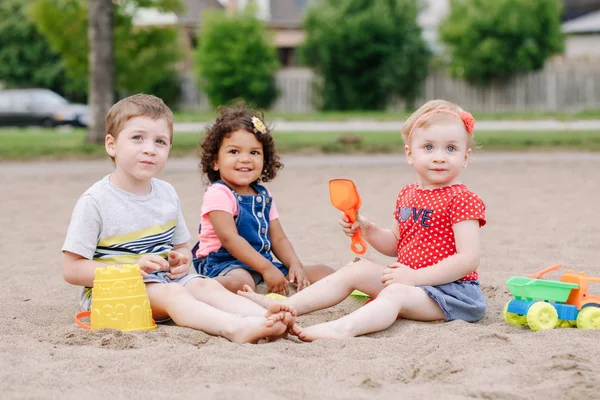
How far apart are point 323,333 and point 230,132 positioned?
158 centimetres

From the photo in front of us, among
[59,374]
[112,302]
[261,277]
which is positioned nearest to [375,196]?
[261,277]

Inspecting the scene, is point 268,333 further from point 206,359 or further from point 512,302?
point 512,302

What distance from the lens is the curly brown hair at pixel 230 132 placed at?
455 centimetres

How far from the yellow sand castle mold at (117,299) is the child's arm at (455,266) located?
107cm

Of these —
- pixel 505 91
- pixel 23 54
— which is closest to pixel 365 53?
pixel 505 91

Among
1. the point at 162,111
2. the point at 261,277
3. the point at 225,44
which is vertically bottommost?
the point at 261,277

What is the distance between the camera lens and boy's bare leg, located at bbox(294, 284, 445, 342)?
332 centimetres

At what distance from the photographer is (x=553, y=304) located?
349 centimetres

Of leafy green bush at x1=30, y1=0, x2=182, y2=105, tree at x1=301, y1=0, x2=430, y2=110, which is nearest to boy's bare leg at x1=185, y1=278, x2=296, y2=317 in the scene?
leafy green bush at x1=30, y1=0, x2=182, y2=105

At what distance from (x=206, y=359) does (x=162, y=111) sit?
1.37 meters

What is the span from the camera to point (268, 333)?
10.6 ft

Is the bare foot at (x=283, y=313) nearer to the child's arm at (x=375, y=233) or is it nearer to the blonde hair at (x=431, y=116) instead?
the child's arm at (x=375, y=233)

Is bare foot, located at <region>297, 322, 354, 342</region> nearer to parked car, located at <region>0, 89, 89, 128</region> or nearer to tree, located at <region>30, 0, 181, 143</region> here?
tree, located at <region>30, 0, 181, 143</region>

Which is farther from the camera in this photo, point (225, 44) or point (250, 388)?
point (225, 44)
